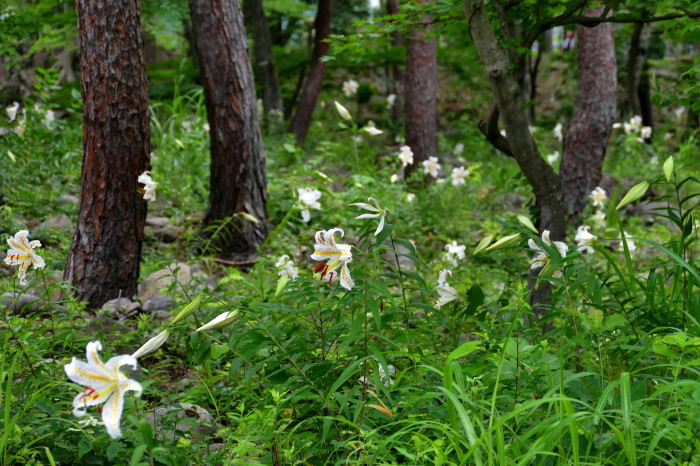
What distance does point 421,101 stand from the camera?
24.9 ft

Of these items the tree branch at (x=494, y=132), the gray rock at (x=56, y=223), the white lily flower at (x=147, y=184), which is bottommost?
the gray rock at (x=56, y=223)

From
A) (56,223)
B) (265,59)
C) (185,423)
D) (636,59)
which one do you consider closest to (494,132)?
(185,423)

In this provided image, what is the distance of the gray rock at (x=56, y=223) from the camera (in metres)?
4.62

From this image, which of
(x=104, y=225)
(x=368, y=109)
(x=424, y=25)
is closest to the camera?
(x=424, y=25)

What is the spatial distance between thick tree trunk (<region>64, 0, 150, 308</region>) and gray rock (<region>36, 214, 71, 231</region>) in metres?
1.07

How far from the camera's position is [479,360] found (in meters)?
2.10

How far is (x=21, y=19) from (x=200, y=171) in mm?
2213

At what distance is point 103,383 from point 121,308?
2121 mm

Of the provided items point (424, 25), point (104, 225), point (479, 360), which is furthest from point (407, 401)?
point (104, 225)

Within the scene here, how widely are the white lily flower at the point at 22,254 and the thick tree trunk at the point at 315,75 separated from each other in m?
5.72

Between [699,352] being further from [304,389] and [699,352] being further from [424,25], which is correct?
[424,25]

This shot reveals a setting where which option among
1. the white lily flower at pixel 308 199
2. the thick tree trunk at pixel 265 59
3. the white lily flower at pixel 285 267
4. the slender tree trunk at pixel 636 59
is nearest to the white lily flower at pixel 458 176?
the white lily flower at pixel 308 199

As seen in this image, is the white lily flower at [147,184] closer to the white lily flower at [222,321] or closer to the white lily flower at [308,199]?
the white lily flower at [308,199]

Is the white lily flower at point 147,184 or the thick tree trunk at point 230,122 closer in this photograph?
the white lily flower at point 147,184
